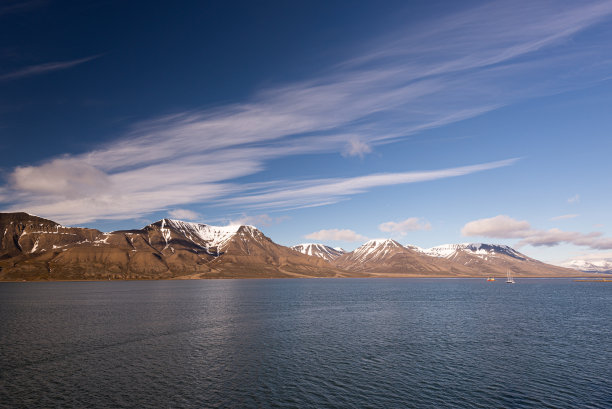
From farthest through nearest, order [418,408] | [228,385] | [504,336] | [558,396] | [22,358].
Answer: [504,336] → [22,358] → [228,385] → [558,396] → [418,408]

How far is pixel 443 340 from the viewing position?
3113 inches

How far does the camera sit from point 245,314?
127250 mm

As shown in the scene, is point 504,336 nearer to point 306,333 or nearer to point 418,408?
point 306,333

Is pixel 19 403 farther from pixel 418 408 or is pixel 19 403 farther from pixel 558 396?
pixel 558 396

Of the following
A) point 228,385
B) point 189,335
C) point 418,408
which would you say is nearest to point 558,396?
point 418,408

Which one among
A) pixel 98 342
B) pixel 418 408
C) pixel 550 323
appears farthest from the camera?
pixel 550 323

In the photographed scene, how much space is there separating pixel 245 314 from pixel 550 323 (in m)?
95.9

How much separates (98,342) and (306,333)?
4659 cm

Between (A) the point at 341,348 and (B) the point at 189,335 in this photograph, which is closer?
(A) the point at 341,348

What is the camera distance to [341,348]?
71.8 m

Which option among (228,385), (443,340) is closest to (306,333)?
(443,340)

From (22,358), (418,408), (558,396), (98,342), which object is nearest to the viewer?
(418,408)

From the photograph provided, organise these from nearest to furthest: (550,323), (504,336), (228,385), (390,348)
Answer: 1. (228,385)
2. (390,348)
3. (504,336)
4. (550,323)

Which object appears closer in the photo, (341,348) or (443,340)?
(341,348)
